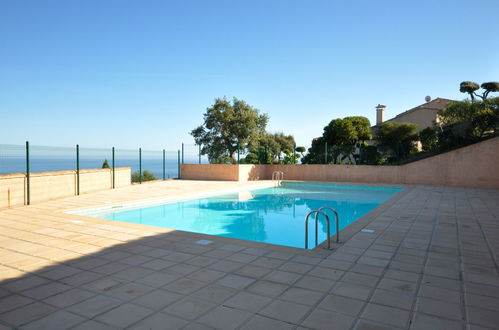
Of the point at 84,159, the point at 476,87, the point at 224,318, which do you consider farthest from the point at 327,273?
the point at 476,87

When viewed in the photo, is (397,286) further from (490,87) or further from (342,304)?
(490,87)

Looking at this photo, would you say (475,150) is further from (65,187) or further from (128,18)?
(65,187)

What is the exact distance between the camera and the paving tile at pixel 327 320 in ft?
7.40

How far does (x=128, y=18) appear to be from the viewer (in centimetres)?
1191

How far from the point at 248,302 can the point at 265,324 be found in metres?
0.41

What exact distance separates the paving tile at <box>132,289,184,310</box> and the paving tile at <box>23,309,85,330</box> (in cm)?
47

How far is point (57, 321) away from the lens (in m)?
2.35

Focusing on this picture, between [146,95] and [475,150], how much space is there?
19355 millimetres

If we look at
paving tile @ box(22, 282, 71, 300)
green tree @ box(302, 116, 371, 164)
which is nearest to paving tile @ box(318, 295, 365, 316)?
A: paving tile @ box(22, 282, 71, 300)

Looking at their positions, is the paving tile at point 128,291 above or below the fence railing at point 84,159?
below

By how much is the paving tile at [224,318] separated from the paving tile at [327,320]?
49cm

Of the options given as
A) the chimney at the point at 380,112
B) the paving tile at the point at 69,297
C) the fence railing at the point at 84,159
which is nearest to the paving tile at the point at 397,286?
the paving tile at the point at 69,297

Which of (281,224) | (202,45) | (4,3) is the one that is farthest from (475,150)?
(4,3)

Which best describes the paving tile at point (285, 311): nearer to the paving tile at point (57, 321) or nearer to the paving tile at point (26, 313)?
the paving tile at point (57, 321)
